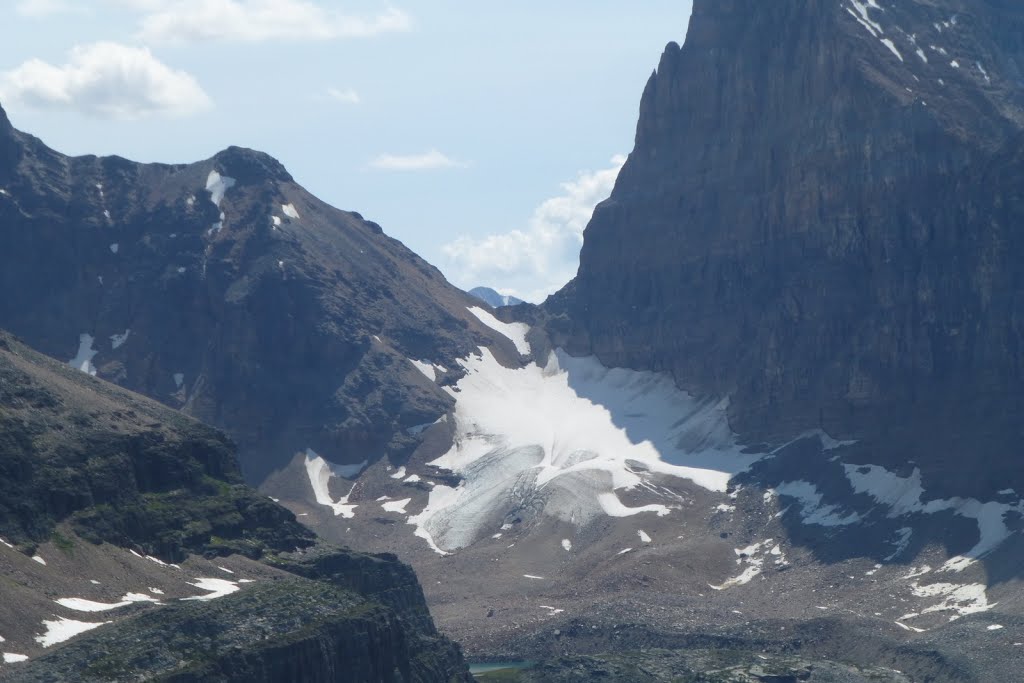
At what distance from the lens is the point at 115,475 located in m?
154

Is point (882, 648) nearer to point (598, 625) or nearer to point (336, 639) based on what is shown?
point (598, 625)

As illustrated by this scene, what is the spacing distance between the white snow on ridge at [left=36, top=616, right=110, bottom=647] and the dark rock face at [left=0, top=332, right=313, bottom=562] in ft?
45.2

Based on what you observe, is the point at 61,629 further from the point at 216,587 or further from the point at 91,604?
the point at 216,587

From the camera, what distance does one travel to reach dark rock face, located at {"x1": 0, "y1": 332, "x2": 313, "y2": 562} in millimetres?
146250

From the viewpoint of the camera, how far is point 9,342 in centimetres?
16825

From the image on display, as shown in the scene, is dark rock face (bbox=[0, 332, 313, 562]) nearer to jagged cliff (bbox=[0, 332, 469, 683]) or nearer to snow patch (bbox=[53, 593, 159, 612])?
jagged cliff (bbox=[0, 332, 469, 683])

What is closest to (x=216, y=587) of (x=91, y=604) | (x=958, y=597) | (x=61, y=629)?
(x=91, y=604)

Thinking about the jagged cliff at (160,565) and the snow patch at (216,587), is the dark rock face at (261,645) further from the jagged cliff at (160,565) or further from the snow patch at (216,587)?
the snow patch at (216,587)

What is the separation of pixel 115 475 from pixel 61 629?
96.3ft

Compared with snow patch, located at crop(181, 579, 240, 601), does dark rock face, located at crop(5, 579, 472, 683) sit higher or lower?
lower

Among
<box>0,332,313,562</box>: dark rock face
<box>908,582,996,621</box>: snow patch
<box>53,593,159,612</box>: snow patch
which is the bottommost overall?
<box>908,582,996,621</box>: snow patch

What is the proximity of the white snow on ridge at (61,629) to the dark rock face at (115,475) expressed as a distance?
13.8m

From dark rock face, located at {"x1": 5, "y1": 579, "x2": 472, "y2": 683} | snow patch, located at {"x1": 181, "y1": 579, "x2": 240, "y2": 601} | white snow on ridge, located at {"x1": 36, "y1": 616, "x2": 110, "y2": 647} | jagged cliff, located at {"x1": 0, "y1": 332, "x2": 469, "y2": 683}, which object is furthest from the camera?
snow patch, located at {"x1": 181, "y1": 579, "x2": 240, "y2": 601}

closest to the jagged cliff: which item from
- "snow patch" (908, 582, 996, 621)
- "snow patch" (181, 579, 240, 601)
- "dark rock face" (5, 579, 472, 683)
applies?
"dark rock face" (5, 579, 472, 683)
